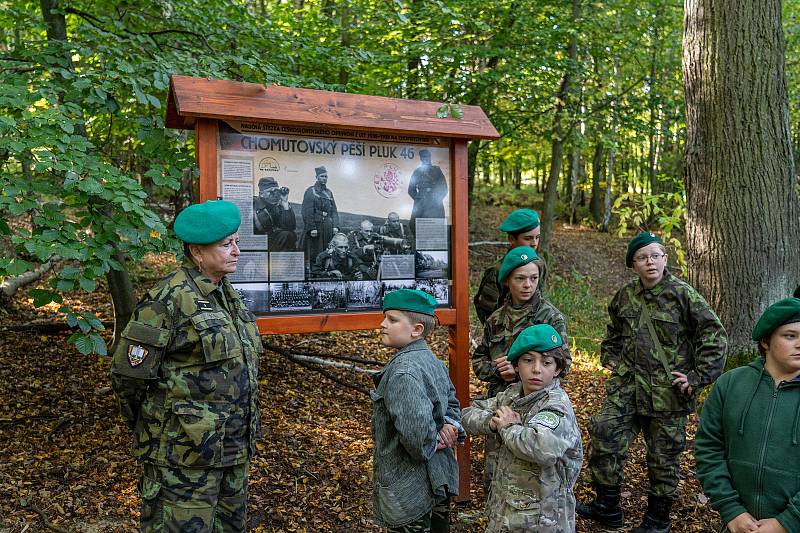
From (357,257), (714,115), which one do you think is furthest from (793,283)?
(357,257)

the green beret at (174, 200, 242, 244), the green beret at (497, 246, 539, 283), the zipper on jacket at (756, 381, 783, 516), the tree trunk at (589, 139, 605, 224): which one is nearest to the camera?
the zipper on jacket at (756, 381, 783, 516)

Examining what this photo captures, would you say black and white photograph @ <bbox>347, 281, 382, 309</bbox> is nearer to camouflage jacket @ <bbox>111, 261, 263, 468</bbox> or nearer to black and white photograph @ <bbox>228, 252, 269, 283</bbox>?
black and white photograph @ <bbox>228, 252, 269, 283</bbox>

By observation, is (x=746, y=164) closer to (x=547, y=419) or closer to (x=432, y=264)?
(x=432, y=264)

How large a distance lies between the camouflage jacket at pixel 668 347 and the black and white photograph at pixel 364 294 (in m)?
1.81

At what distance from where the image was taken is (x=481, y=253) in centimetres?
1463

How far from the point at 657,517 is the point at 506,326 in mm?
1703

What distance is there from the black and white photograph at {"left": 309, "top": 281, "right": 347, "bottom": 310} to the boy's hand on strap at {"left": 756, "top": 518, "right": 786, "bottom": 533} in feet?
9.10

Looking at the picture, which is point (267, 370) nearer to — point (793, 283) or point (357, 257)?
point (357, 257)

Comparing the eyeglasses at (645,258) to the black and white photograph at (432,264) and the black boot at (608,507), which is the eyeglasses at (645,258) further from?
the black boot at (608,507)

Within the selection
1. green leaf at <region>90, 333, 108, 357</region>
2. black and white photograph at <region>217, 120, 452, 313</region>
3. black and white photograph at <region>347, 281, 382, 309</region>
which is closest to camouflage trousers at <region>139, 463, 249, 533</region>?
green leaf at <region>90, 333, 108, 357</region>

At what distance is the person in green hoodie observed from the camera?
2.55m

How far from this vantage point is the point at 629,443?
4.24 m

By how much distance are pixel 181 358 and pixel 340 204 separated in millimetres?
1899

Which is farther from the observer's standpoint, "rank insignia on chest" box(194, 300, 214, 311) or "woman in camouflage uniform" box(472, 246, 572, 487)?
"woman in camouflage uniform" box(472, 246, 572, 487)
